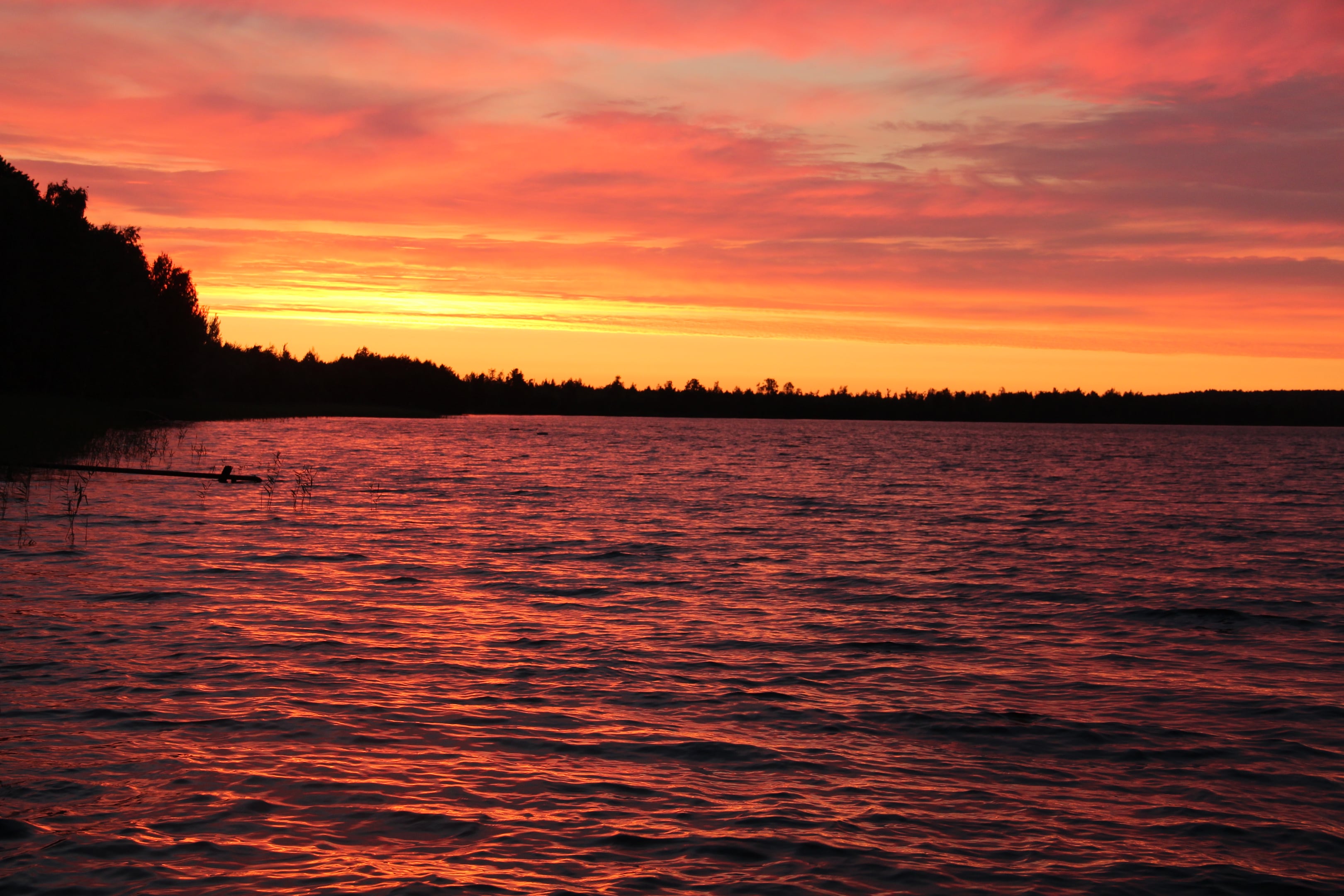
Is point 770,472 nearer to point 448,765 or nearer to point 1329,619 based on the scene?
point 1329,619

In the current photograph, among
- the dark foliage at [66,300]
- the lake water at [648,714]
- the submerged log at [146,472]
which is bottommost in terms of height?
the lake water at [648,714]

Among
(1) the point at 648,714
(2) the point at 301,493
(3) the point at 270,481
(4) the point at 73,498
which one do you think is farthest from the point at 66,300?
(1) the point at 648,714

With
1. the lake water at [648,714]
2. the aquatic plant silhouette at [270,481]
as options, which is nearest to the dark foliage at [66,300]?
the aquatic plant silhouette at [270,481]

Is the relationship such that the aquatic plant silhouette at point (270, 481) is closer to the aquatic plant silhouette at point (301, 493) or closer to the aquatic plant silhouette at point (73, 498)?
the aquatic plant silhouette at point (301, 493)

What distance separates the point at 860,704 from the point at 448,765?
6.32m

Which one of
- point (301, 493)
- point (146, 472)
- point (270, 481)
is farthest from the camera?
point (270, 481)

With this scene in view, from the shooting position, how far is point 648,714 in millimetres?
14156

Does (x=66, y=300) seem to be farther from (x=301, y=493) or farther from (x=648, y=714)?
(x=648, y=714)

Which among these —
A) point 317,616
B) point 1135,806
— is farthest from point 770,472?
point 1135,806

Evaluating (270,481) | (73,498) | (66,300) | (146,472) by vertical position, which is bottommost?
(73,498)

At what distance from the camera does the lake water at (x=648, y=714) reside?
9492mm

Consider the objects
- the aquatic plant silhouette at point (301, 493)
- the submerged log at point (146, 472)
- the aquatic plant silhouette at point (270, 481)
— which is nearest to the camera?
the submerged log at point (146, 472)

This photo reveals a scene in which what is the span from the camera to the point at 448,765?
11797 millimetres

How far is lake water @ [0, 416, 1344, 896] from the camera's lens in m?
9.49
